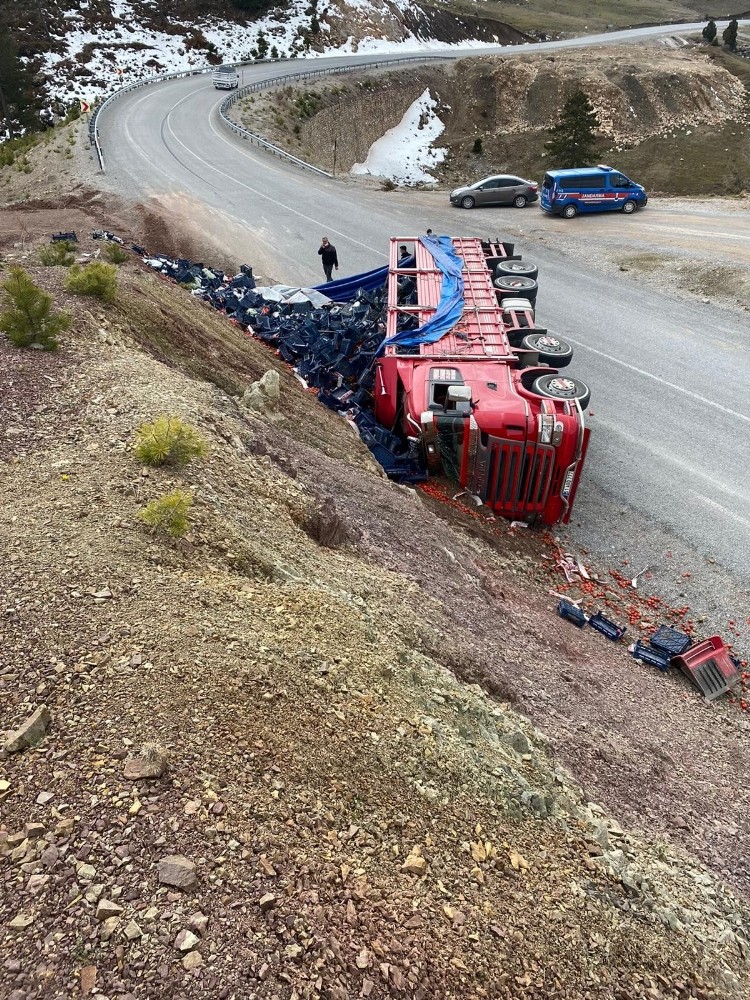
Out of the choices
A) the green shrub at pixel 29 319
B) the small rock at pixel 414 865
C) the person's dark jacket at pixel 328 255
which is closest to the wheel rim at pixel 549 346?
the person's dark jacket at pixel 328 255

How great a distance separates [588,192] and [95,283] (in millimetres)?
19387

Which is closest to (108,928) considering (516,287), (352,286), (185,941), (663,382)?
(185,941)

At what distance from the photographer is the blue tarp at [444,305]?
11109 millimetres

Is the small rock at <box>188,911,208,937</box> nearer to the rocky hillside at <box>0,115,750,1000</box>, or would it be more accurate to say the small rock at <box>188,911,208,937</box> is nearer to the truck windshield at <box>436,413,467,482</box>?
the rocky hillside at <box>0,115,750,1000</box>

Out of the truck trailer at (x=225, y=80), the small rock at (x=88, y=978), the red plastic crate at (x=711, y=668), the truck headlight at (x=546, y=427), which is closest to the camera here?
the small rock at (x=88, y=978)

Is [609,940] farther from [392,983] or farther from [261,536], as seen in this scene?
[261,536]

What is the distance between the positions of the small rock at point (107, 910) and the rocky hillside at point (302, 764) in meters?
0.02

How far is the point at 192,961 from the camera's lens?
9.59ft

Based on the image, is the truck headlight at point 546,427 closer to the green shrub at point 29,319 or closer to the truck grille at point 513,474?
the truck grille at point 513,474

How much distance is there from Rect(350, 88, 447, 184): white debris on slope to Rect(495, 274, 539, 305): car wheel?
25371 millimetres

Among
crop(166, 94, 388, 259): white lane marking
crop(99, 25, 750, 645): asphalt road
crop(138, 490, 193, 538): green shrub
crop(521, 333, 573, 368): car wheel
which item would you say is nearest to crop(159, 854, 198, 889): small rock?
crop(138, 490, 193, 538): green shrub

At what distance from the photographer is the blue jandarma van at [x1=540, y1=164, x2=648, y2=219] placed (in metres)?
22.6

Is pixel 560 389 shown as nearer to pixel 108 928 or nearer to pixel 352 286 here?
pixel 352 286

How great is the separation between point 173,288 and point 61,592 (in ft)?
31.5
